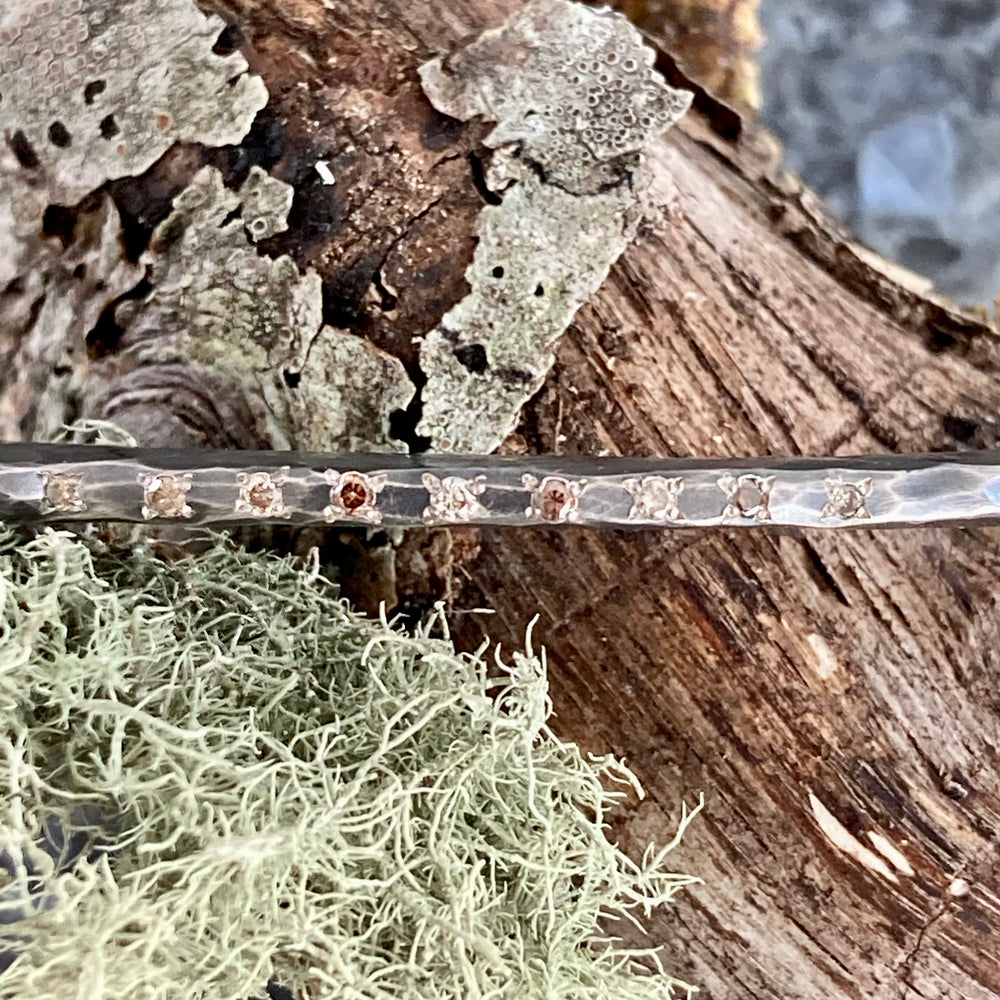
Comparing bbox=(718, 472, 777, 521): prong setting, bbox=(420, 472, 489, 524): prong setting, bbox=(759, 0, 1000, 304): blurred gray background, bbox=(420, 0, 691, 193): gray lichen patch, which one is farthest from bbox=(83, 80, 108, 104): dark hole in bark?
bbox=(759, 0, 1000, 304): blurred gray background

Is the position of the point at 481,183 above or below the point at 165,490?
above

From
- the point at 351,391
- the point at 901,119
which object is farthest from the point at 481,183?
the point at 901,119

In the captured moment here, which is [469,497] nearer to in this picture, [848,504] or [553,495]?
[553,495]

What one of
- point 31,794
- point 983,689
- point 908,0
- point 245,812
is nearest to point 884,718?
point 983,689

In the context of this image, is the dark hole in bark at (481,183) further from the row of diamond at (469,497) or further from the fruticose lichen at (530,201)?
the row of diamond at (469,497)

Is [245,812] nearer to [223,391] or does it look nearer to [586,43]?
[223,391]
